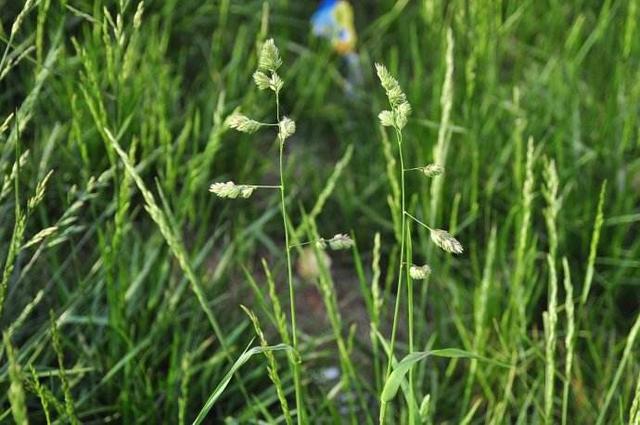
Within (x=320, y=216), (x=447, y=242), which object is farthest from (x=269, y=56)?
(x=320, y=216)

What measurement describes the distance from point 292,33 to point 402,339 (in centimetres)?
95

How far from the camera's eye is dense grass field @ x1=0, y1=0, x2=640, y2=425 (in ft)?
4.66

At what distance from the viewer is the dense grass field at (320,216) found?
1422mm

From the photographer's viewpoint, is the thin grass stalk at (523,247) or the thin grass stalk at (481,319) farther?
the thin grass stalk at (481,319)

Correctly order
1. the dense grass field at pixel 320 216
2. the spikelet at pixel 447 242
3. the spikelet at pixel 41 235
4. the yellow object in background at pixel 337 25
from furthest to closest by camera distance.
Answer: the yellow object in background at pixel 337 25 < the dense grass field at pixel 320 216 < the spikelet at pixel 41 235 < the spikelet at pixel 447 242

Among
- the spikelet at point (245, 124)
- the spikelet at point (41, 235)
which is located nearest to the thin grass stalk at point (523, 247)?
the spikelet at point (245, 124)

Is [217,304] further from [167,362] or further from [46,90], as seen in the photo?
[46,90]

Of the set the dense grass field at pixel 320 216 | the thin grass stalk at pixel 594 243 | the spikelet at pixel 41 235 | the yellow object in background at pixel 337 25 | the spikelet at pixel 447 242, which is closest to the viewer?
the spikelet at pixel 447 242

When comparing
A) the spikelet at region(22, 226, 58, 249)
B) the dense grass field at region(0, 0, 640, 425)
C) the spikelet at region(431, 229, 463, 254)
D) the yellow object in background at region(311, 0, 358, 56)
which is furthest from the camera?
the yellow object in background at region(311, 0, 358, 56)

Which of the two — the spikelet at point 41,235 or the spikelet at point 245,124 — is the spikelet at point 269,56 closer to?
the spikelet at point 245,124

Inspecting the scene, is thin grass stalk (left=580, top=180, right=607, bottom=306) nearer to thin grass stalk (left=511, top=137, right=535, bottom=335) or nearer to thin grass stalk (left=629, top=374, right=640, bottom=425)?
thin grass stalk (left=511, top=137, right=535, bottom=335)

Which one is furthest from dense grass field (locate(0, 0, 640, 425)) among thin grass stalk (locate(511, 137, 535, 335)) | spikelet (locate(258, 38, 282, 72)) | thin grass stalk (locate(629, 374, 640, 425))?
spikelet (locate(258, 38, 282, 72))

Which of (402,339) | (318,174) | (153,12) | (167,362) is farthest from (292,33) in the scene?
(167,362)

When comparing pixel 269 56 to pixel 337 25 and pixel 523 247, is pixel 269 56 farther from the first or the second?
pixel 337 25
